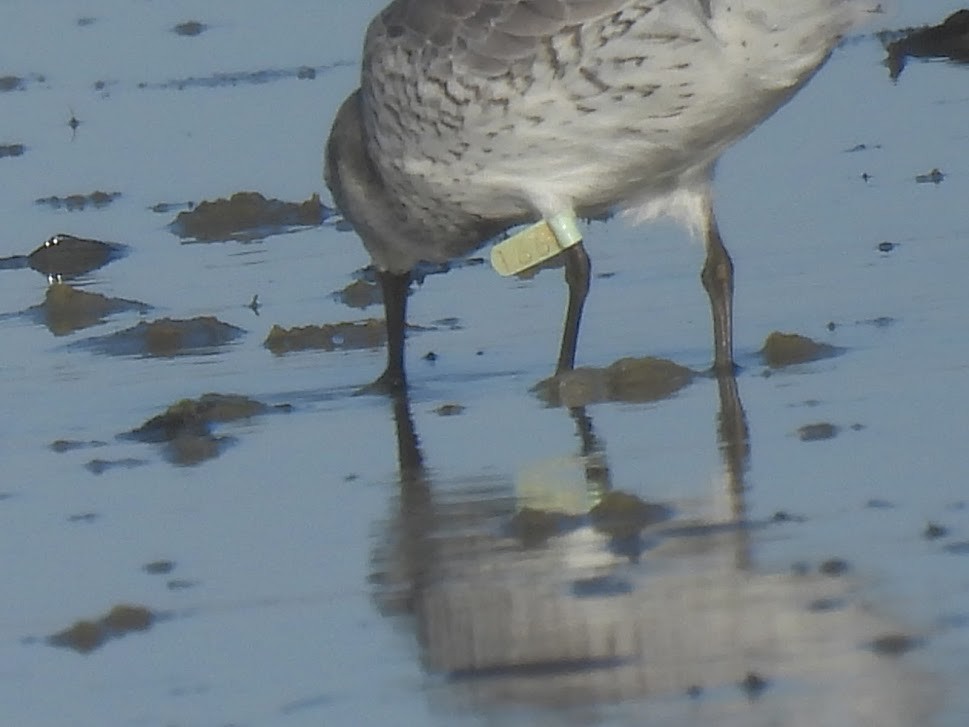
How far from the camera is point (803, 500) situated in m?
6.31

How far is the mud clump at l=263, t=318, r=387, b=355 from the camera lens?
8.50 metres

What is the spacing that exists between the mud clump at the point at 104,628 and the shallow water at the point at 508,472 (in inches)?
1.5

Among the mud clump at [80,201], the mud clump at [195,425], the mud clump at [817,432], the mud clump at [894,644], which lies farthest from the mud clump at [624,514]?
the mud clump at [80,201]

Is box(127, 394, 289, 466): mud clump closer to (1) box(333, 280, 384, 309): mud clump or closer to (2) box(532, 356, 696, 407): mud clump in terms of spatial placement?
(2) box(532, 356, 696, 407): mud clump

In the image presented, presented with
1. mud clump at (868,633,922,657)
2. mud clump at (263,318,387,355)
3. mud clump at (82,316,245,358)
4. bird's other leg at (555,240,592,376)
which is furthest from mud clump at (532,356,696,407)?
mud clump at (868,633,922,657)

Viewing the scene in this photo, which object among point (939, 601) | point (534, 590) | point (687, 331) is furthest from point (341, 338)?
point (939, 601)

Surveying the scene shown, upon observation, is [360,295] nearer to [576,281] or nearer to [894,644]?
[576,281]

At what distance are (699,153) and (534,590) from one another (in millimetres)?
2252

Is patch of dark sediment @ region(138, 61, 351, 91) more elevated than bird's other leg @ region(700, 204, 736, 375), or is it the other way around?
patch of dark sediment @ region(138, 61, 351, 91)

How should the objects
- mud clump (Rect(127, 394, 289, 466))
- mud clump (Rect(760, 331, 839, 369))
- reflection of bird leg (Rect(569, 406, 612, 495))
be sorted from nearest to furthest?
reflection of bird leg (Rect(569, 406, 612, 495)) < mud clump (Rect(127, 394, 289, 466)) < mud clump (Rect(760, 331, 839, 369))

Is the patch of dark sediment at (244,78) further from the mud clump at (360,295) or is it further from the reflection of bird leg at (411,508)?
the reflection of bird leg at (411,508)

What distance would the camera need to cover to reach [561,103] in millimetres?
7629

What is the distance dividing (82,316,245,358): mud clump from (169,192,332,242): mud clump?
1.14m

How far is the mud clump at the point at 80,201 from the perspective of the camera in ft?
34.5
